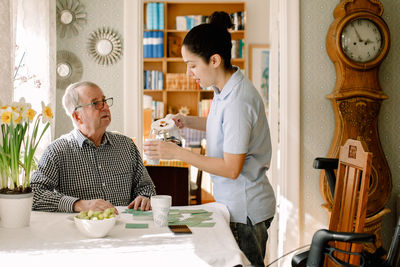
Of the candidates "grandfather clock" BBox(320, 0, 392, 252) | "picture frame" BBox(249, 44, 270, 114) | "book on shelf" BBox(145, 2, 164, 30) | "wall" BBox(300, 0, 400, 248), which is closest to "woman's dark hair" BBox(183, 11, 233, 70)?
"grandfather clock" BBox(320, 0, 392, 252)

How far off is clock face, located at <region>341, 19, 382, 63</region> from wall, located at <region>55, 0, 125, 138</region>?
159cm

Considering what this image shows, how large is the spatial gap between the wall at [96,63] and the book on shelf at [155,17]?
293 centimetres

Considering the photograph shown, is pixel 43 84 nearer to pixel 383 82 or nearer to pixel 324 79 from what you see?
pixel 324 79

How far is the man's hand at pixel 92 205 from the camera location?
1.60 meters

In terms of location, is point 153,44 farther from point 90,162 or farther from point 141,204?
point 141,204

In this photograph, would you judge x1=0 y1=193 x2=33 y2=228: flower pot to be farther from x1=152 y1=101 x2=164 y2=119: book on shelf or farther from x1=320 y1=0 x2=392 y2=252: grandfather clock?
x1=152 y1=101 x2=164 y2=119: book on shelf

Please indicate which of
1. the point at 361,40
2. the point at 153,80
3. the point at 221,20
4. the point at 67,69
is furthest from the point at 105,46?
the point at 153,80

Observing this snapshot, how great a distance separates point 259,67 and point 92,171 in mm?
4500

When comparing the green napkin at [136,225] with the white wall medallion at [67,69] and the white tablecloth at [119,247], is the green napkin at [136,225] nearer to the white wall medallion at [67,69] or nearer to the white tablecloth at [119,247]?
the white tablecloth at [119,247]

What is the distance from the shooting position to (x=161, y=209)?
56.4 inches

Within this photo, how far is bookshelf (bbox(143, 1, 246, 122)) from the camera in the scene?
238 inches

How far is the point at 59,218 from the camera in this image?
5.07 ft

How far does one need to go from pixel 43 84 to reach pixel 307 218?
6.76ft

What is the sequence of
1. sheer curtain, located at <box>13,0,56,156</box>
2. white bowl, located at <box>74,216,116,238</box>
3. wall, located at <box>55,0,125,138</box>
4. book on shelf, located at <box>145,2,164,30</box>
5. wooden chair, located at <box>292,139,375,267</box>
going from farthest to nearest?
1. book on shelf, located at <box>145,2,164,30</box>
2. wall, located at <box>55,0,125,138</box>
3. sheer curtain, located at <box>13,0,56,156</box>
4. wooden chair, located at <box>292,139,375,267</box>
5. white bowl, located at <box>74,216,116,238</box>
